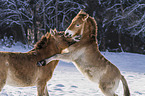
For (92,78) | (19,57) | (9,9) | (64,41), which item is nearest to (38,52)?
(19,57)

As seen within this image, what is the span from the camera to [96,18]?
17875 mm

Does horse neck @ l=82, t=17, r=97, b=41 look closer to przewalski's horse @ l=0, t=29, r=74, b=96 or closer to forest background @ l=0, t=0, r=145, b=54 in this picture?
przewalski's horse @ l=0, t=29, r=74, b=96

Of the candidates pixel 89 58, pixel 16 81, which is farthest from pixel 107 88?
pixel 16 81

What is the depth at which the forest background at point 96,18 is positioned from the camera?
17516mm

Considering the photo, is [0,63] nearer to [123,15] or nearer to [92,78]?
[92,78]

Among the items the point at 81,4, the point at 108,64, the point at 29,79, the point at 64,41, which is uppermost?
the point at 81,4

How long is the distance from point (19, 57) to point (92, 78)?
130cm

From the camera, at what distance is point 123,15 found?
17.6 m

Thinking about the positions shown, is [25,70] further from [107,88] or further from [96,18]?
[96,18]

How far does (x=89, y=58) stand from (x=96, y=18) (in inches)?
606

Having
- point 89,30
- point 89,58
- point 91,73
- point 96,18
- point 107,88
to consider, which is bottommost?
point 107,88

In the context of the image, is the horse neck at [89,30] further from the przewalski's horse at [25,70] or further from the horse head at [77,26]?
the przewalski's horse at [25,70]

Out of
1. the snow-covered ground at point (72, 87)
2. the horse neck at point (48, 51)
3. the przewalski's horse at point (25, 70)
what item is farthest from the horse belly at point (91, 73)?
the snow-covered ground at point (72, 87)

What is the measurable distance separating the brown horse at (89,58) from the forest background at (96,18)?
47.4ft
